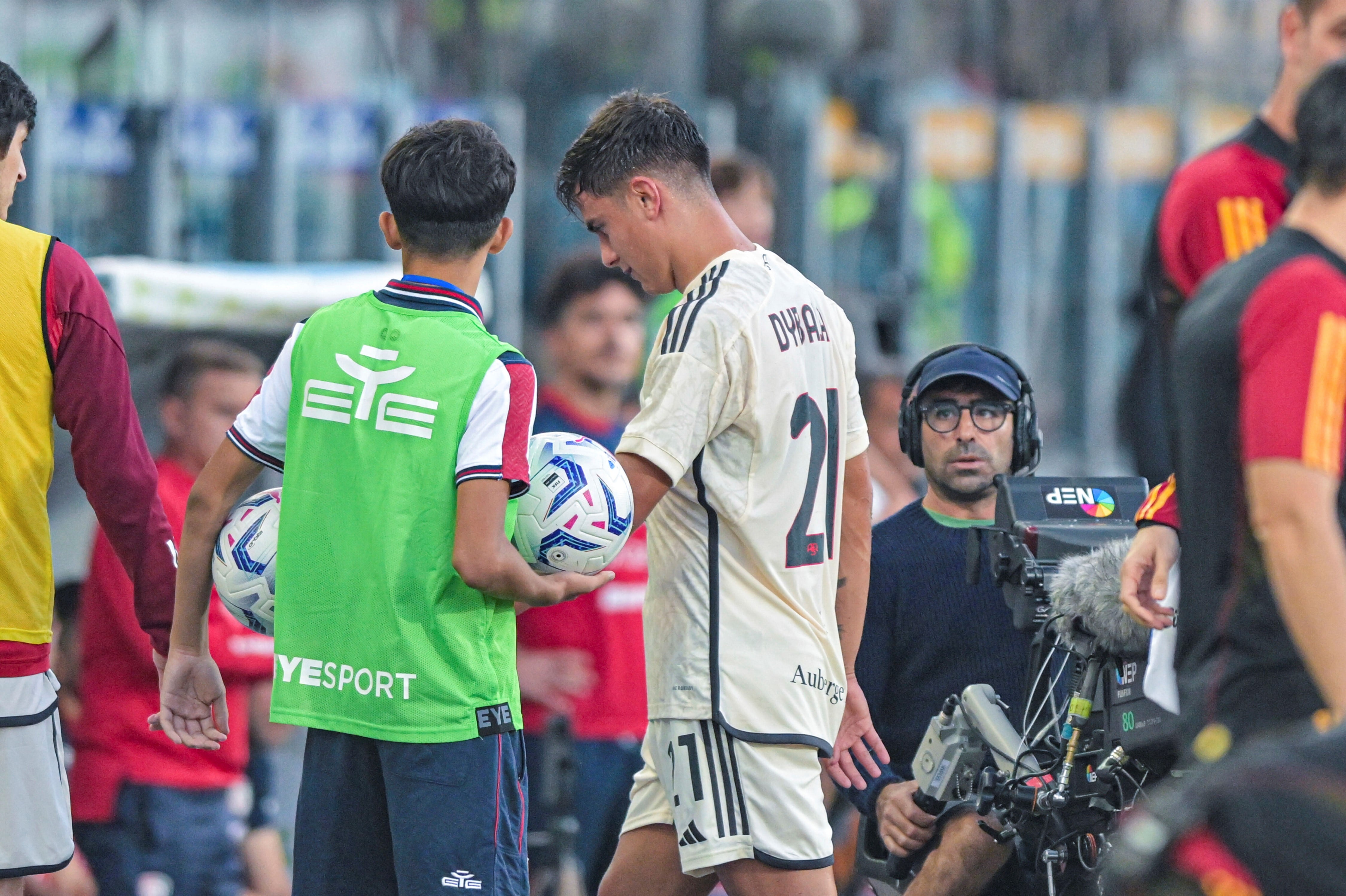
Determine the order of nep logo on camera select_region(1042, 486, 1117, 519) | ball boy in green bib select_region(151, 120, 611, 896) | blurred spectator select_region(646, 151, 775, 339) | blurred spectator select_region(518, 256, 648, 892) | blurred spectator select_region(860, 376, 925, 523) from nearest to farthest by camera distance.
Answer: ball boy in green bib select_region(151, 120, 611, 896), nep logo on camera select_region(1042, 486, 1117, 519), blurred spectator select_region(518, 256, 648, 892), blurred spectator select_region(646, 151, 775, 339), blurred spectator select_region(860, 376, 925, 523)

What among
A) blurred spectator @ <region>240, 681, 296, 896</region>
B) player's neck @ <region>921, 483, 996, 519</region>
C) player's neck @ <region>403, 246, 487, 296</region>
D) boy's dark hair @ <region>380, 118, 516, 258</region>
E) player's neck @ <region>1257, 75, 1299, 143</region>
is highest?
player's neck @ <region>1257, 75, 1299, 143</region>

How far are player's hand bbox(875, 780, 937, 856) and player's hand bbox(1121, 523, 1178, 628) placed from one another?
1411 mm

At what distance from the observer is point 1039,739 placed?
468 cm

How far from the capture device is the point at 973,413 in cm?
538

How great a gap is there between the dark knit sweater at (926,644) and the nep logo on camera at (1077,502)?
319 millimetres

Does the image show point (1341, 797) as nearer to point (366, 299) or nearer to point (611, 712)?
point (366, 299)

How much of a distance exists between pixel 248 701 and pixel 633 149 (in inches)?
129

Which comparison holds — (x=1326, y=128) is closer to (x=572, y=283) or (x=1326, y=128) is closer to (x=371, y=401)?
(x=371, y=401)

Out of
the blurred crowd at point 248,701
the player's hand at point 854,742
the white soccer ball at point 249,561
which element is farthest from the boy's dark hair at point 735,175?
the white soccer ball at point 249,561

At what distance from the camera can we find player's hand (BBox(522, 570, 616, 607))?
392 cm

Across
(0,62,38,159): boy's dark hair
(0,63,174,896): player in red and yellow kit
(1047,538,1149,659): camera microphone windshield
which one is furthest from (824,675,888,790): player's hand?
(0,62,38,159): boy's dark hair

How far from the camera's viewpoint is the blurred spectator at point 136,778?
6.29 m

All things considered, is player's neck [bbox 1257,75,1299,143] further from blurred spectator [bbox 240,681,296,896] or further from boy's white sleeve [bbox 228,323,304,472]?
blurred spectator [bbox 240,681,296,896]

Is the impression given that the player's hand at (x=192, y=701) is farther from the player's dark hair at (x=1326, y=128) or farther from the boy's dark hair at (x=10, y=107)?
the player's dark hair at (x=1326, y=128)
